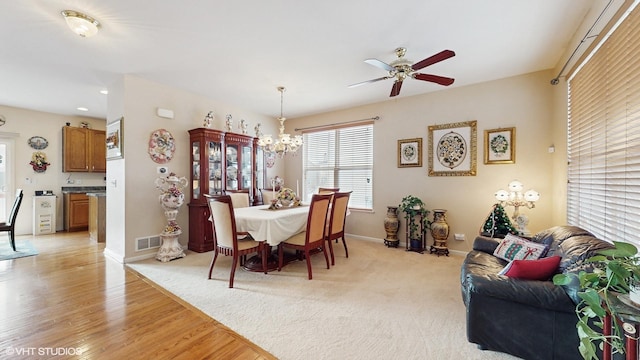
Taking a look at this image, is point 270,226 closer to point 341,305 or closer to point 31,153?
point 341,305

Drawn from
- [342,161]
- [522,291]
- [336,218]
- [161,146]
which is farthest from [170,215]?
[522,291]

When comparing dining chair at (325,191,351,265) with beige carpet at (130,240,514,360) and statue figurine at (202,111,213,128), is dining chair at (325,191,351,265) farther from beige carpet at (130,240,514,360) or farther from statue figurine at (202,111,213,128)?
statue figurine at (202,111,213,128)

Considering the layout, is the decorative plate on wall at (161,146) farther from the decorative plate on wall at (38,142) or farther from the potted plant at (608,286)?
the potted plant at (608,286)

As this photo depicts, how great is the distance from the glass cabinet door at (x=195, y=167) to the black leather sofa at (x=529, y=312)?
3.99 metres

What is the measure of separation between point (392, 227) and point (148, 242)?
3.83m

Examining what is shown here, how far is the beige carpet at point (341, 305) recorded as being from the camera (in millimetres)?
1834

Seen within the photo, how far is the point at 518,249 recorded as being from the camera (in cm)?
242

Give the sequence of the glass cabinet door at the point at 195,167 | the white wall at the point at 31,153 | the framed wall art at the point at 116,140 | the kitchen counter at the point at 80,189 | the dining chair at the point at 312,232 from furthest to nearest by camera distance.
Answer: the kitchen counter at the point at 80,189 < the white wall at the point at 31,153 < the glass cabinet door at the point at 195,167 < the framed wall art at the point at 116,140 < the dining chair at the point at 312,232

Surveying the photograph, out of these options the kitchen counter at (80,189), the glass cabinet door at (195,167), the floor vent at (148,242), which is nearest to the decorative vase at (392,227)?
the glass cabinet door at (195,167)

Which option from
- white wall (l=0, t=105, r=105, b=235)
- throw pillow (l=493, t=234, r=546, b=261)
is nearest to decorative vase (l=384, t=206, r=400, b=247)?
throw pillow (l=493, t=234, r=546, b=261)

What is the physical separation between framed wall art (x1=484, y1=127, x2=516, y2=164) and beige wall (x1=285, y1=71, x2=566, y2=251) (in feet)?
0.19

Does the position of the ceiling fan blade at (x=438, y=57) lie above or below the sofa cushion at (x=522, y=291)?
above

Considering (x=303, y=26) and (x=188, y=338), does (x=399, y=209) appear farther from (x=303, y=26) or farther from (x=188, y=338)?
(x=188, y=338)

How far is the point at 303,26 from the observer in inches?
96.1
